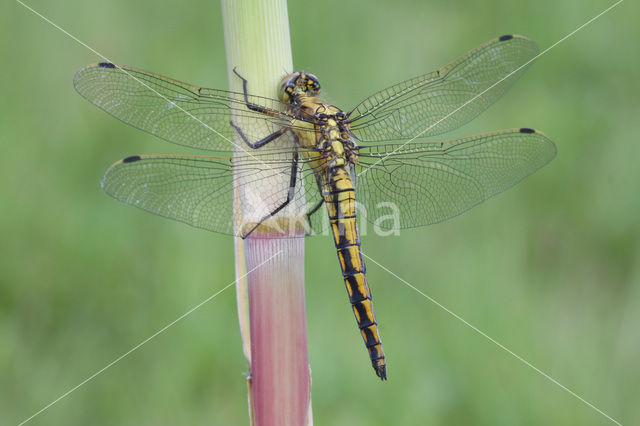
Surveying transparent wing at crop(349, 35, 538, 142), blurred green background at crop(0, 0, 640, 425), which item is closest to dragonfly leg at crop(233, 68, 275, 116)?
transparent wing at crop(349, 35, 538, 142)

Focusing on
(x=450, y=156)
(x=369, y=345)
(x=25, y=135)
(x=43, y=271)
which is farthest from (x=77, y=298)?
(x=450, y=156)

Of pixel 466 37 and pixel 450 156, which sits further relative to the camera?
pixel 466 37

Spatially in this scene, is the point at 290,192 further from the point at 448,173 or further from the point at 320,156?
the point at 448,173

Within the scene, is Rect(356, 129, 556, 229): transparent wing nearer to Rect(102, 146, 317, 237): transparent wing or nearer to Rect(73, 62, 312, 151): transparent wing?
Rect(102, 146, 317, 237): transparent wing

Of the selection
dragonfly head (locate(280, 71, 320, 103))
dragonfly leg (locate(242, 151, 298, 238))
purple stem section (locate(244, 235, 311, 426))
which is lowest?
purple stem section (locate(244, 235, 311, 426))

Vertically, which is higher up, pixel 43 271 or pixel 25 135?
pixel 25 135

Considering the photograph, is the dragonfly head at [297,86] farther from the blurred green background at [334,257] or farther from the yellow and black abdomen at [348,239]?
the blurred green background at [334,257]

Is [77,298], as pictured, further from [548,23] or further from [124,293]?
[548,23]

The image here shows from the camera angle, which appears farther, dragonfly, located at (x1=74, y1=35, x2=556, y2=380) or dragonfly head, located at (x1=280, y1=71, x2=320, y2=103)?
dragonfly, located at (x1=74, y1=35, x2=556, y2=380)
